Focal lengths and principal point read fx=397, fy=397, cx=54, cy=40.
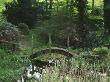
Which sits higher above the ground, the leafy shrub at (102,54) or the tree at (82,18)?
the tree at (82,18)

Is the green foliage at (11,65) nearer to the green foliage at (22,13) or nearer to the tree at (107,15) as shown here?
the tree at (107,15)

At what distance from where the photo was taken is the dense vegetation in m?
18.9

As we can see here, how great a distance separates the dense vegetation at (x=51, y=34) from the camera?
18.9 metres

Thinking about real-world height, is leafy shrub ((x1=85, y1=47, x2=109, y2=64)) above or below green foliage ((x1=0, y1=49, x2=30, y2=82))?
above

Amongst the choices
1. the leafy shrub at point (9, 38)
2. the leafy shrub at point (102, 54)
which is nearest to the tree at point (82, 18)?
the leafy shrub at point (9, 38)

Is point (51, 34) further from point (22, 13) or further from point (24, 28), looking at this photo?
point (22, 13)

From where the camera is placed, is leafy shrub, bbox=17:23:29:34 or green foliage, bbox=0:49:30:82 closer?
green foliage, bbox=0:49:30:82

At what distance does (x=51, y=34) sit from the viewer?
24.3 metres

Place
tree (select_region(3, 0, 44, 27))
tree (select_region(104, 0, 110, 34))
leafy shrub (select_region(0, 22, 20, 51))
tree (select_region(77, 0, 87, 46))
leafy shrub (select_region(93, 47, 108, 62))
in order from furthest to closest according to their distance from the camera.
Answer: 1. tree (select_region(3, 0, 44, 27))
2. tree (select_region(104, 0, 110, 34))
3. tree (select_region(77, 0, 87, 46))
4. leafy shrub (select_region(0, 22, 20, 51))
5. leafy shrub (select_region(93, 47, 108, 62))

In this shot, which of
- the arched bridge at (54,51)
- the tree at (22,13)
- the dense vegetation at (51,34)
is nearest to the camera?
the dense vegetation at (51,34)

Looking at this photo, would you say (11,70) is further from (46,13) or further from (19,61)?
(46,13)

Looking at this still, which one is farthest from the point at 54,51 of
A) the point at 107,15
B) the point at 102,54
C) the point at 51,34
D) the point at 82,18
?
the point at 107,15

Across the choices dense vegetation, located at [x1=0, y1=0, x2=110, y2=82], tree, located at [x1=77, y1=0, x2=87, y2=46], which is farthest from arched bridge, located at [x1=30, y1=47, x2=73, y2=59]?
tree, located at [x1=77, y1=0, x2=87, y2=46]

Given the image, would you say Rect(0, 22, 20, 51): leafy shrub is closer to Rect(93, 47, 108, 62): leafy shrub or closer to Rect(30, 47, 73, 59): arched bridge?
Rect(30, 47, 73, 59): arched bridge
